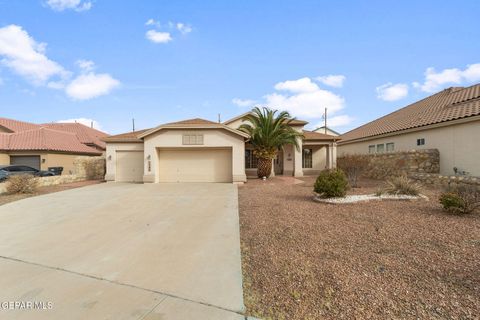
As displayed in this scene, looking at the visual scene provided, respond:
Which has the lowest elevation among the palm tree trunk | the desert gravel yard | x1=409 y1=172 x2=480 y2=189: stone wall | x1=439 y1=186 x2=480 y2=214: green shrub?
the desert gravel yard

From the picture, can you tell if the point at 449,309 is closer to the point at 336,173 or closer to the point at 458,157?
the point at 336,173

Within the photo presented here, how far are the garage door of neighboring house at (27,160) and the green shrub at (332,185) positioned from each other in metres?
27.3

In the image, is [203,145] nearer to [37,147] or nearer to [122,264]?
Result: [122,264]

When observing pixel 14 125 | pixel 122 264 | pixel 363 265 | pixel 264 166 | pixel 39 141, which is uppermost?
pixel 14 125

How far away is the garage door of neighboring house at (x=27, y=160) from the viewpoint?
76.3 feet

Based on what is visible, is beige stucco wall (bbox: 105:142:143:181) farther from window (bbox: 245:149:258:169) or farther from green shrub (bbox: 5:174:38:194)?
window (bbox: 245:149:258:169)

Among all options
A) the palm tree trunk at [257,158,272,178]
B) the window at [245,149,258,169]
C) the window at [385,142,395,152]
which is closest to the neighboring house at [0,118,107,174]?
the window at [245,149,258,169]

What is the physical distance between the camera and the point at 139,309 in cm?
295

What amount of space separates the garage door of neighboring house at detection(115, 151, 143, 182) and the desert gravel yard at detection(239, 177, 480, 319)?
1327 cm

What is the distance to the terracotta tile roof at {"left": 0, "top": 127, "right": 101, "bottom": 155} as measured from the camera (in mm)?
22984

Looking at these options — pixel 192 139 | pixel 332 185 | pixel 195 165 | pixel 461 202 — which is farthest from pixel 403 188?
pixel 195 165

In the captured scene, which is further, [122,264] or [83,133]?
[83,133]

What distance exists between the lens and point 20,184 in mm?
12023

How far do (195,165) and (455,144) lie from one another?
15521 millimetres
